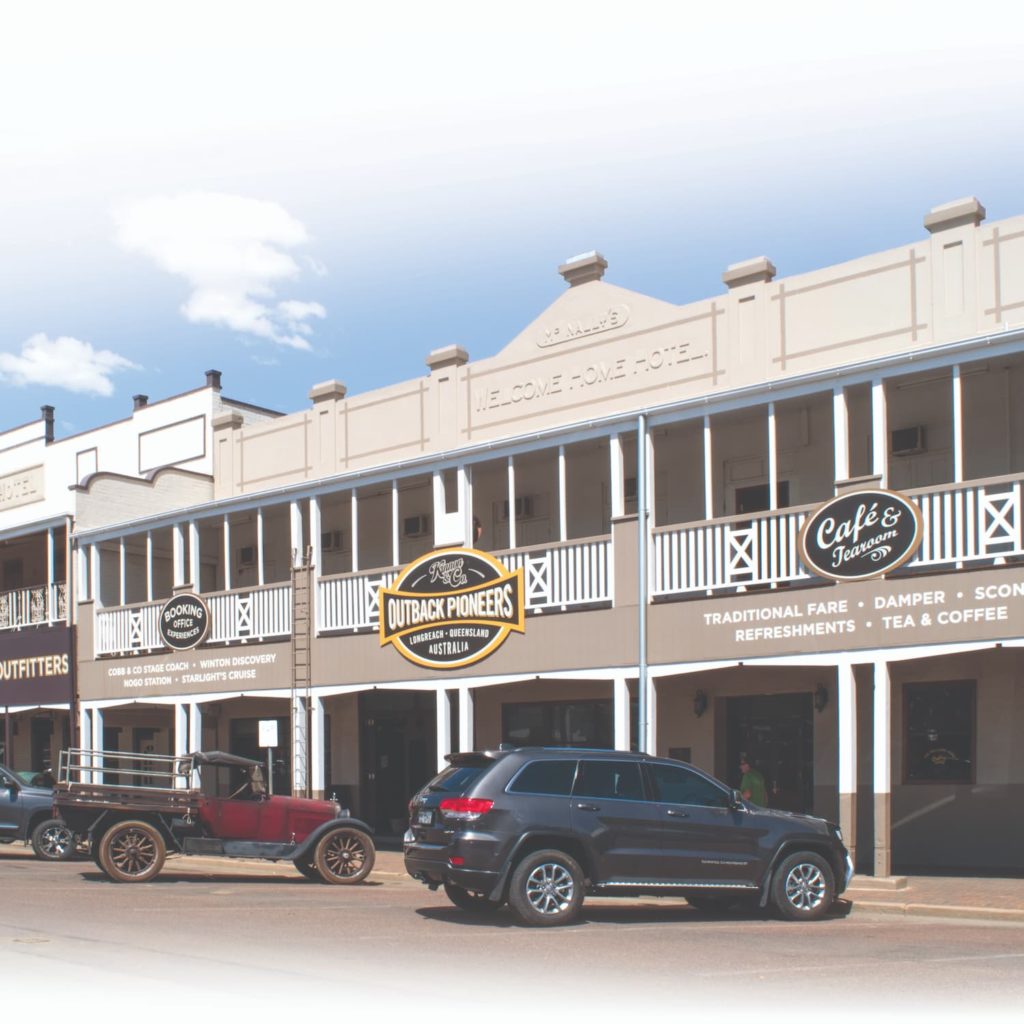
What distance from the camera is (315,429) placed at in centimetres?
2762

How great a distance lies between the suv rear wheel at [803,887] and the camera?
14.2 m

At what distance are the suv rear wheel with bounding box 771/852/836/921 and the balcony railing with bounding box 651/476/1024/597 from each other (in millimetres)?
4466

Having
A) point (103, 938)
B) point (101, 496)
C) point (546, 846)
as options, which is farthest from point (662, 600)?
point (101, 496)

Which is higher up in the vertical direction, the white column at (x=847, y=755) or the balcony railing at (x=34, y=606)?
the balcony railing at (x=34, y=606)

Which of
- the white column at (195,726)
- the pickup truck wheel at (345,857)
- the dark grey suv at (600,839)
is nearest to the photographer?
the dark grey suv at (600,839)

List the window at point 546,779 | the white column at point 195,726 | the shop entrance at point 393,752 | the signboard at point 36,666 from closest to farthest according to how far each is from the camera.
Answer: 1. the window at point 546,779
2. the white column at point 195,726
3. the shop entrance at point 393,752
4. the signboard at point 36,666

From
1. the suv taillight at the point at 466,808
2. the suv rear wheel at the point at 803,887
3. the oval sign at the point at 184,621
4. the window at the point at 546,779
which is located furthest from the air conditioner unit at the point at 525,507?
the suv taillight at the point at 466,808

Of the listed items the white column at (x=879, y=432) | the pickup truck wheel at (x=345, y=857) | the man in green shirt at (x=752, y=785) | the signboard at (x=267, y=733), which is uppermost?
the white column at (x=879, y=432)

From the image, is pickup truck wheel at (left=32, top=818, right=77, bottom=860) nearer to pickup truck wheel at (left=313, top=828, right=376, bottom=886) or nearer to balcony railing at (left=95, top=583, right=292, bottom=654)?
balcony railing at (left=95, top=583, right=292, bottom=654)

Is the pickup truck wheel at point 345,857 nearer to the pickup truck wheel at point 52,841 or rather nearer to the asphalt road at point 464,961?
the asphalt road at point 464,961

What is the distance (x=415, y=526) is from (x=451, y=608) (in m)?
4.61

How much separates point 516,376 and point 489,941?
13.6 metres

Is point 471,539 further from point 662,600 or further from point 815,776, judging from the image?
point 815,776

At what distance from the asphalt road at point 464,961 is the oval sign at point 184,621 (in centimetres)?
1084
